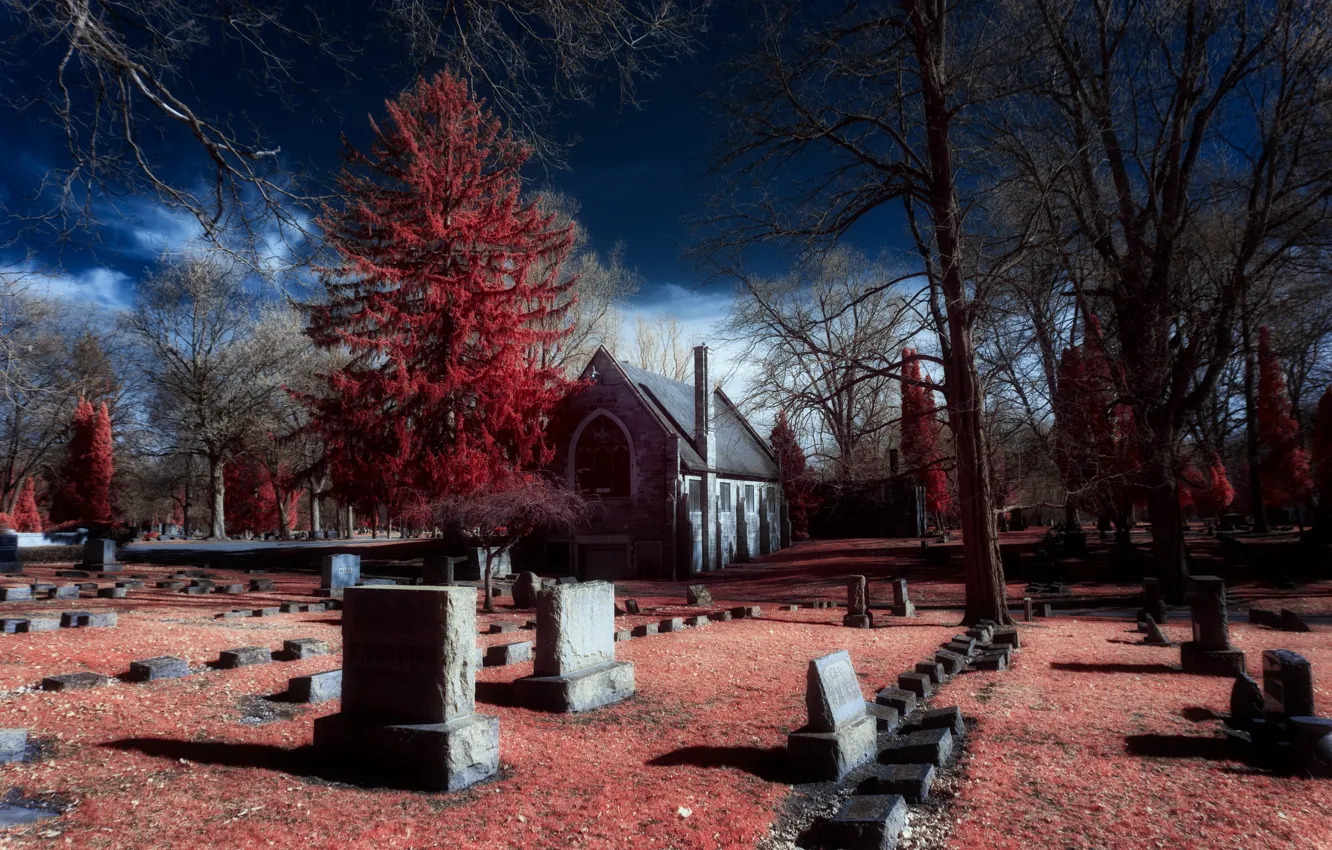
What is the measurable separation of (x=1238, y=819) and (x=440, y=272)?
23.3m

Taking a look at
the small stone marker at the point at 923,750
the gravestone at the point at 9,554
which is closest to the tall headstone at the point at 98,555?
the gravestone at the point at 9,554

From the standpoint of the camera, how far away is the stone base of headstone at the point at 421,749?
18.6ft

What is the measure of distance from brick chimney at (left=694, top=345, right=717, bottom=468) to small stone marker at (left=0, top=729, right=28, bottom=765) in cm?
2642

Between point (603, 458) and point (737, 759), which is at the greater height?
point (603, 458)

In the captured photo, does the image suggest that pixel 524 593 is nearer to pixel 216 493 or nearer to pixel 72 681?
pixel 72 681

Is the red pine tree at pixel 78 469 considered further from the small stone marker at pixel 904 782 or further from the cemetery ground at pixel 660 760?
the small stone marker at pixel 904 782

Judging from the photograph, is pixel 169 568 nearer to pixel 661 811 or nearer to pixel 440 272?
pixel 440 272

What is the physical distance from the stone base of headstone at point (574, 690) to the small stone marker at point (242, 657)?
150 inches

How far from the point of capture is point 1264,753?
614cm

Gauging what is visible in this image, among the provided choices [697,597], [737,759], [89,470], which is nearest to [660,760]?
[737,759]

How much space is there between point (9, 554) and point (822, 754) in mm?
26363

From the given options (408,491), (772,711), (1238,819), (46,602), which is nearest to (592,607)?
(772,711)

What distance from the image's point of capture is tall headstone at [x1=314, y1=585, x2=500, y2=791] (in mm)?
5766

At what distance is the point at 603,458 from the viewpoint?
29.9m
